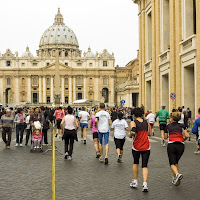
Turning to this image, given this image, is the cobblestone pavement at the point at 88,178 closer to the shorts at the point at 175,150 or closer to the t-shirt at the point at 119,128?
the shorts at the point at 175,150

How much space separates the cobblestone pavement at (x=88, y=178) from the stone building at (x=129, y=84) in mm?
77883

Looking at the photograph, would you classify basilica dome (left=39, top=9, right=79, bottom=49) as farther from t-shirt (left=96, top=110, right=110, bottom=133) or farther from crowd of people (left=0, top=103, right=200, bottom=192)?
t-shirt (left=96, top=110, right=110, bottom=133)

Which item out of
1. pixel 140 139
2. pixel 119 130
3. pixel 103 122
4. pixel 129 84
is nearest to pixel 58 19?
pixel 129 84

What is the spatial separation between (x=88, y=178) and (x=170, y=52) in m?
18.3

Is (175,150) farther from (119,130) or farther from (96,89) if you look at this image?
(96,89)

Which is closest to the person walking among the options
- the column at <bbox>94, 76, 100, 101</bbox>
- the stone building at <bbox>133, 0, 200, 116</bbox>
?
the stone building at <bbox>133, 0, 200, 116</bbox>

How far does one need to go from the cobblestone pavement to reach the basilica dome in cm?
14420

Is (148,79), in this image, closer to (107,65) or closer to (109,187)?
(109,187)

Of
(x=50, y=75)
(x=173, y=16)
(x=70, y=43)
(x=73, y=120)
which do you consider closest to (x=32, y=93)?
(x=50, y=75)

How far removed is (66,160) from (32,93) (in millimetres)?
118725

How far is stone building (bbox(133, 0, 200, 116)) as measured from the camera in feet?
75.2

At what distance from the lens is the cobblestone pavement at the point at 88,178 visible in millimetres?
7484

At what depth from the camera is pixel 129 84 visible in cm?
9262

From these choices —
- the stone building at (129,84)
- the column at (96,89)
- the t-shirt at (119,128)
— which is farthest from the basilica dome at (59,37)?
the t-shirt at (119,128)
